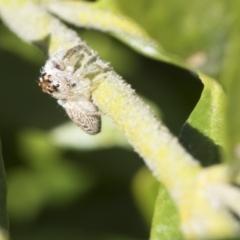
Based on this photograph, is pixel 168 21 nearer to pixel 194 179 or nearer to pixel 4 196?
pixel 194 179

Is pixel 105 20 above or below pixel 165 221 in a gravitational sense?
above

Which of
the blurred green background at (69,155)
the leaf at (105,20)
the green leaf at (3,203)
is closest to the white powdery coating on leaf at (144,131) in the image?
the green leaf at (3,203)

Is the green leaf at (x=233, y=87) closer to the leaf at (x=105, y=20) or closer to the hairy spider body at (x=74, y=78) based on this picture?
the hairy spider body at (x=74, y=78)

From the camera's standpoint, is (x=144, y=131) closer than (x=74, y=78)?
Yes

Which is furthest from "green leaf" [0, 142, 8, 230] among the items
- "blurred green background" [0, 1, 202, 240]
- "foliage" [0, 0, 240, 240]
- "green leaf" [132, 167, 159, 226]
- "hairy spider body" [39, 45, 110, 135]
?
"blurred green background" [0, 1, 202, 240]

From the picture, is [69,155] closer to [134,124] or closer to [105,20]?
[105,20]

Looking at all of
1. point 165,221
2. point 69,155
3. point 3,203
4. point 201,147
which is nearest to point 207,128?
point 201,147

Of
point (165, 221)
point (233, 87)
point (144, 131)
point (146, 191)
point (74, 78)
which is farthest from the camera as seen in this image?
point (146, 191)
